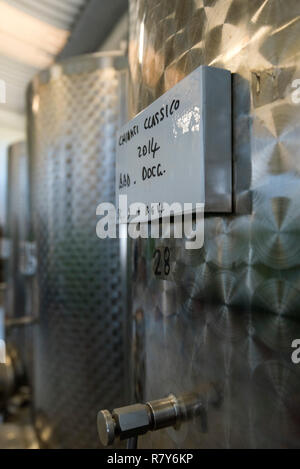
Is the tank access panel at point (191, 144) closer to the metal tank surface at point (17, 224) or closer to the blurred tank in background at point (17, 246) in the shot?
the blurred tank in background at point (17, 246)

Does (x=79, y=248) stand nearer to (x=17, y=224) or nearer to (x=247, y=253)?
(x=247, y=253)

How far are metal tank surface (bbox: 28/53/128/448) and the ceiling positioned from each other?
123cm

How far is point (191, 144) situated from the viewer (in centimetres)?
40

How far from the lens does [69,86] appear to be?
44.1 inches

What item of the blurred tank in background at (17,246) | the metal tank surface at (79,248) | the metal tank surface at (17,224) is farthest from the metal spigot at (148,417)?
the metal tank surface at (17,224)

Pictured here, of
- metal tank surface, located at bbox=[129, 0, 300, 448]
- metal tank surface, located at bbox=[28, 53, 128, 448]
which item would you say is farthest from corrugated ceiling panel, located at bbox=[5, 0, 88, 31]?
metal tank surface, located at bbox=[129, 0, 300, 448]

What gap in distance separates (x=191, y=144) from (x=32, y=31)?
247 centimetres

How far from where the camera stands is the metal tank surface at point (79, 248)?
1085mm

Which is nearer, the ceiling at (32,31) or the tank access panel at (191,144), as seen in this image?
the tank access panel at (191,144)

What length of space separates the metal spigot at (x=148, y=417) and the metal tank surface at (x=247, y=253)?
0.05 ft

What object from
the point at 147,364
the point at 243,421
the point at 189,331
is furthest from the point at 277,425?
the point at 147,364

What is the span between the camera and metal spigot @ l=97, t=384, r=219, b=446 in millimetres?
449

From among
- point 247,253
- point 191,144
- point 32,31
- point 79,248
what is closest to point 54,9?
point 32,31

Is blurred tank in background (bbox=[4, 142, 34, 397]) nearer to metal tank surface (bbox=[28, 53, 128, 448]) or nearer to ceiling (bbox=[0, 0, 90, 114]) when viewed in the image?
ceiling (bbox=[0, 0, 90, 114])
